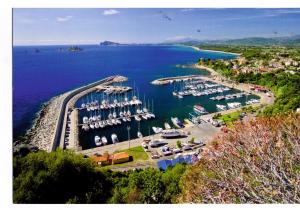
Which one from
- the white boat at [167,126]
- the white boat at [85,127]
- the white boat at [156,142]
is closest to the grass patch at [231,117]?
the white boat at [167,126]

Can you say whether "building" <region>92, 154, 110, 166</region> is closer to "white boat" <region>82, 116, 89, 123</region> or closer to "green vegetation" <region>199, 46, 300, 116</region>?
"white boat" <region>82, 116, 89, 123</region>

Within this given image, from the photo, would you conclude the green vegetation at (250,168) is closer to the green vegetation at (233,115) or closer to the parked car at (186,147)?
the parked car at (186,147)

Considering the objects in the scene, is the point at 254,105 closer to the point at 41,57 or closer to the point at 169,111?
the point at 169,111

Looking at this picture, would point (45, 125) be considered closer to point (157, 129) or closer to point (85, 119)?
point (85, 119)

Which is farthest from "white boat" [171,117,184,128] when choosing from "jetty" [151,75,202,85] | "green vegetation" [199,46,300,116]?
"green vegetation" [199,46,300,116]

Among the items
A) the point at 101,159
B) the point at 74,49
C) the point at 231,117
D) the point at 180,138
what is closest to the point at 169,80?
the point at 231,117

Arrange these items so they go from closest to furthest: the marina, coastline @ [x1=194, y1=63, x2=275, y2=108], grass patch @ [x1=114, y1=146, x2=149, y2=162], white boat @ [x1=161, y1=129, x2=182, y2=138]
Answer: grass patch @ [x1=114, y1=146, x2=149, y2=162], the marina, white boat @ [x1=161, y1=129, x2=182, y2=138], coastline @ [x1=194, y1=63, x2=275, y2=108]
